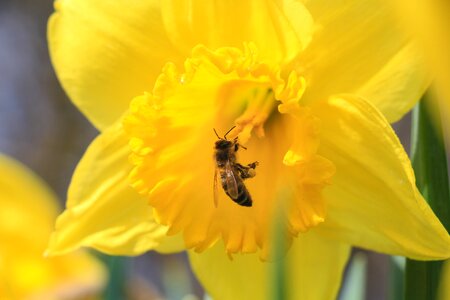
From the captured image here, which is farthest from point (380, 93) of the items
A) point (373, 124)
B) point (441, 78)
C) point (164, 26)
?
point (441, 78)

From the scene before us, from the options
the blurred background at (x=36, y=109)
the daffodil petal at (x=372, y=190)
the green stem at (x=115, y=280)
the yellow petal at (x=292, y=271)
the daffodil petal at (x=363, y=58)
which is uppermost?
the daffodil petal at (x=363, y=58)

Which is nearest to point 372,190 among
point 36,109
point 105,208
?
point 105,208

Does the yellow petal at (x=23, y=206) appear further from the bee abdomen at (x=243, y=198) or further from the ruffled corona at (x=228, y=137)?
the bee abdomen at (x=243, y=198)

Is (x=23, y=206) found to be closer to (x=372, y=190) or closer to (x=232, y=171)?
(x=232, y=171)

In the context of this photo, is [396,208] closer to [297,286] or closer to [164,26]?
[297,286]

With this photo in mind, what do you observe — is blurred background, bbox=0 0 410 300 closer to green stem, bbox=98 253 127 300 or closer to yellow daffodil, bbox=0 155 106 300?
yellow daffodil, bbox=0 155 106 300

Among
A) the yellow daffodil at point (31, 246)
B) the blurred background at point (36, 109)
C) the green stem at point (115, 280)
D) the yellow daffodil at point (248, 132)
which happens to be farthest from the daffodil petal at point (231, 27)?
the blurred background at point (36, 109)
